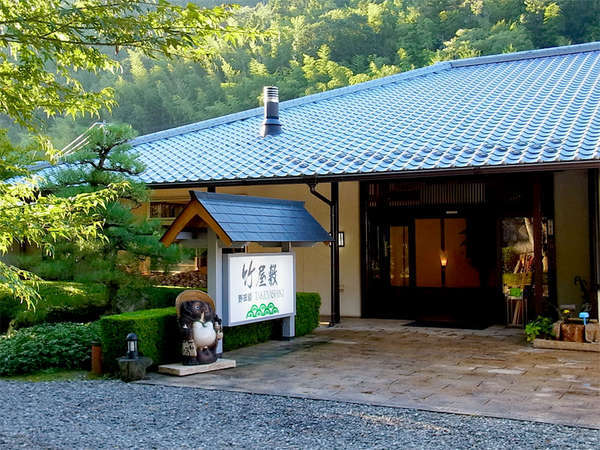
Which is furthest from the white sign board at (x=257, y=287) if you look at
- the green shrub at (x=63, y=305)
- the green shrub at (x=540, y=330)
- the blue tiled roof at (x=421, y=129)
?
the green shrub at (x=540, y=330)

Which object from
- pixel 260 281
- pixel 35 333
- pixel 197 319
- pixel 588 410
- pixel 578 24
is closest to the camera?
pixel 588 410

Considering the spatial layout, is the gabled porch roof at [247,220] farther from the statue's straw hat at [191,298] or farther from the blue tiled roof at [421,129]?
the blue tiled roof at [421,129]

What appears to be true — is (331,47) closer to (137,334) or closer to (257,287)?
(257,287)

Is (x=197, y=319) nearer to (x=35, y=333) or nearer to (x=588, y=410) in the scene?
(x=35, y=333)

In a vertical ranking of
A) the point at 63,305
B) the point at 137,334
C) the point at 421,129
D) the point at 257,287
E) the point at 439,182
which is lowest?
the point at 137,334

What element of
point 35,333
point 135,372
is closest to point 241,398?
point 135,372

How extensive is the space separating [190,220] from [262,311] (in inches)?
66.6

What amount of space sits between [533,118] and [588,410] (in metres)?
6.11

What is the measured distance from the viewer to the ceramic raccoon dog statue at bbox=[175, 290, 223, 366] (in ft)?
25.1

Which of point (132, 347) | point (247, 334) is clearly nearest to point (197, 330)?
point (132, 347)

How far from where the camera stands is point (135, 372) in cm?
720

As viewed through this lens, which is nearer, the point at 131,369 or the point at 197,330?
the point at 131,369

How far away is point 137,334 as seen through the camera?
24.6ft

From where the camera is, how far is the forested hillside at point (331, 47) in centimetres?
2991
